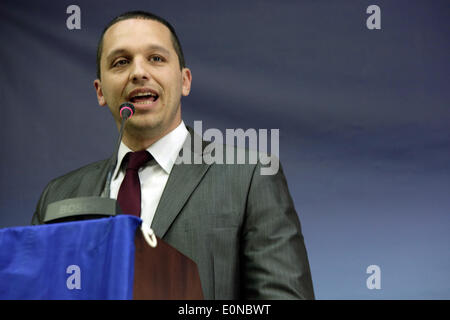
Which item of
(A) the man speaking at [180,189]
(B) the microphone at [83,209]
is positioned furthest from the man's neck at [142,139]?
→ (B) the microphone at [83,209]

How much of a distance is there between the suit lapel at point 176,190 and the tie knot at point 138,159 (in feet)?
0.34

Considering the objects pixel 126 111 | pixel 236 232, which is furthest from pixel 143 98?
pixel 236 232

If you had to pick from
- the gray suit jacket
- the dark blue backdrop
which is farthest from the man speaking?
the dark blue backdrop

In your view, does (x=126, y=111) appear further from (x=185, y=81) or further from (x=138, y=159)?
(x=185, y=81)

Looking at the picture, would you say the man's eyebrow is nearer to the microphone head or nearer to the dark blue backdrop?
the microphone head

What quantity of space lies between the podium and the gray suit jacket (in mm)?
393

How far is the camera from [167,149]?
1.55m

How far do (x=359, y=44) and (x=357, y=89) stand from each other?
0.22 m

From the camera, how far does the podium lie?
75 centimetres

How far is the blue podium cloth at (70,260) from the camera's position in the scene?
748 millimetres

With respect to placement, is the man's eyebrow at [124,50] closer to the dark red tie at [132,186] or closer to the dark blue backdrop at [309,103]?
the dark red tie at [132,186]

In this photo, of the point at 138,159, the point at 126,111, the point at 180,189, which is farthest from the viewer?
the point at 138,159

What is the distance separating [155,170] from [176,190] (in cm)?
16

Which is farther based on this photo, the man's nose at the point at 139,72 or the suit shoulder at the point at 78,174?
the suit shoulder at the point at 78,174
